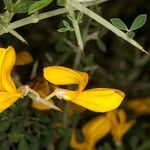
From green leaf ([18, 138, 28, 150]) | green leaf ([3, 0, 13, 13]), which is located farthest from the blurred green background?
green leaf ([3, 0, 13, 13])

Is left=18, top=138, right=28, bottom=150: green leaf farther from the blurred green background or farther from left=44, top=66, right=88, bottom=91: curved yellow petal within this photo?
left=44, top=66, right=88, bottom=91: curved yellow petal

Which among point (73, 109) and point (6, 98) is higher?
point (73, 109)

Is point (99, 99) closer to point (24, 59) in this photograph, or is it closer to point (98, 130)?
point (24, 59)

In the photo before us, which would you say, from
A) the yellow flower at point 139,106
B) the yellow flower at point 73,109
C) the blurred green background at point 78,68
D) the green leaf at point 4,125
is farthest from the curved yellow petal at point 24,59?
the yellow flower at point 139,106

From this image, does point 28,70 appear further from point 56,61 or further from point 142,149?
point 142,149

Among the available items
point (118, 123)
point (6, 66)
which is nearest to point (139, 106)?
point (118, 123)

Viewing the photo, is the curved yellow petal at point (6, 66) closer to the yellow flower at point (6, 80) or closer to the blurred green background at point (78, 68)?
→ the yellow flower at point (6, 80)
